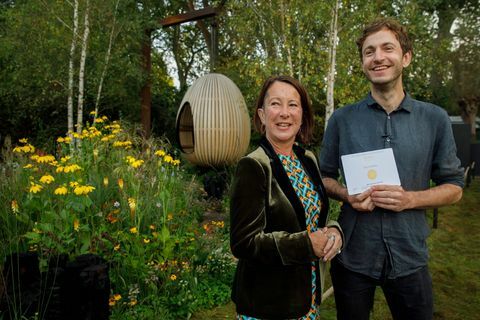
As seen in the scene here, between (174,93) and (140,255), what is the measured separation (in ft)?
36.8

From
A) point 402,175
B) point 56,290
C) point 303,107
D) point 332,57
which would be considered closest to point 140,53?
point 332,57

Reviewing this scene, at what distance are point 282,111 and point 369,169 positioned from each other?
0.40 metres

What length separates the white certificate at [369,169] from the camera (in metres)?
1.67

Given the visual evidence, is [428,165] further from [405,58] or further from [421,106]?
[405,58]

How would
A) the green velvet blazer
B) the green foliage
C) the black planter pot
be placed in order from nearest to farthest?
1. the green velvet blazer
2. the black planter pot
3. the green foliage

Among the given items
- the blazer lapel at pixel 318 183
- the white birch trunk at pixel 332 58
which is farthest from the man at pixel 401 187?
the white birch trunk at pixel 332 58

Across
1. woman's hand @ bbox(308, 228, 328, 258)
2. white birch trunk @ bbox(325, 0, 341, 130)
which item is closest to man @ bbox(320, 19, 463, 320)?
woman's hand @ bbox(308, 228, 328, 258)

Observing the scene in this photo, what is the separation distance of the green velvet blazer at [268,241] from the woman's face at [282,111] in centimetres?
7

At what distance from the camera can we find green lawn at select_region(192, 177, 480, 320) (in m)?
3.64

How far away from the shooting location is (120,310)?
300 cm

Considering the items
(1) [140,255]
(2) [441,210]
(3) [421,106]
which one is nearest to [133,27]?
(2) [441,210]

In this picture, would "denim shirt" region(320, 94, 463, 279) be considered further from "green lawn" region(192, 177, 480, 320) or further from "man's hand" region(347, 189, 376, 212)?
"green lawn" region(192, 177, 480, 320)

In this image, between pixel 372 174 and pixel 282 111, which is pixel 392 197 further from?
pixel 282 111

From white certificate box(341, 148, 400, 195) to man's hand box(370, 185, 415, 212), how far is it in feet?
0.08
